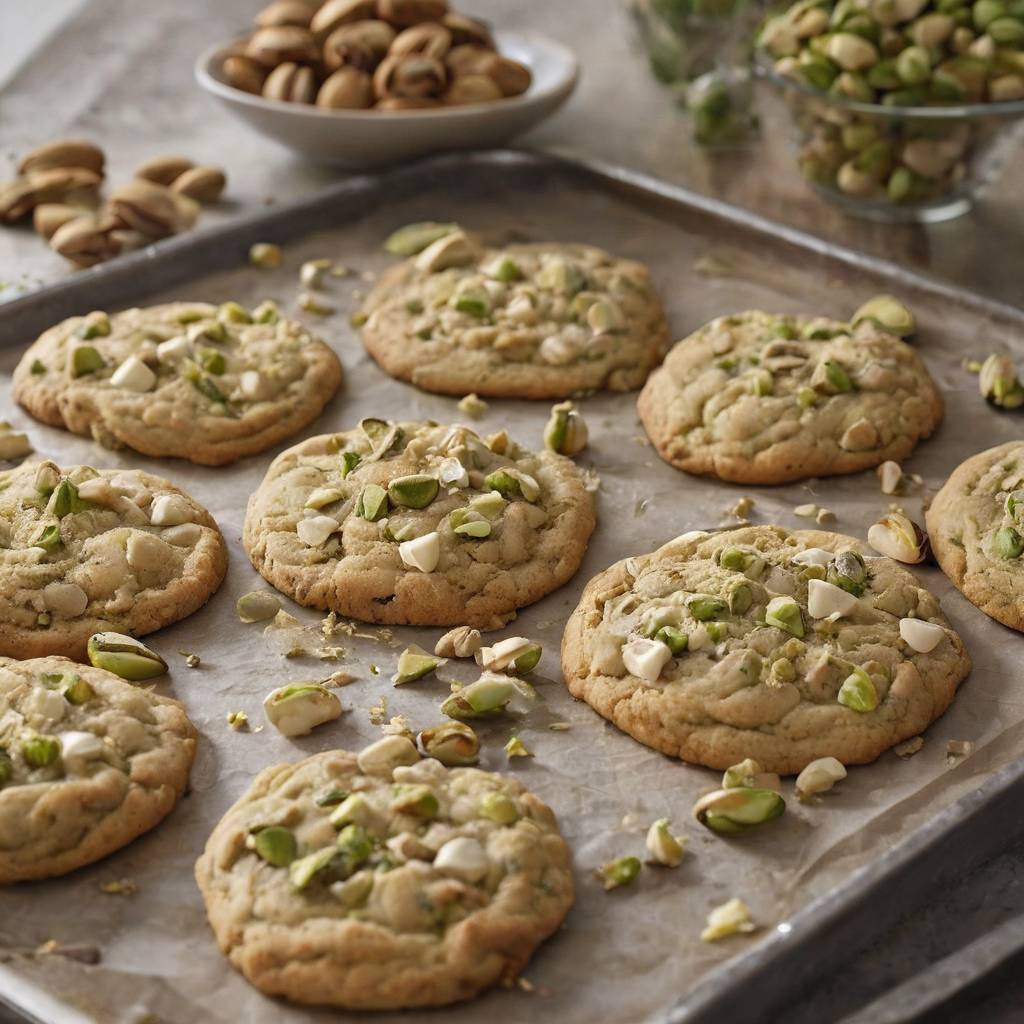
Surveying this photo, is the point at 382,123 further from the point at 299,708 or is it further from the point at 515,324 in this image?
the point at 299,708

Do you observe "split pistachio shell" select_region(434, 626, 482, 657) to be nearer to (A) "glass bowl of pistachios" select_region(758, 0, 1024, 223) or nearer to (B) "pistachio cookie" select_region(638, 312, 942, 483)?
(B) "pistachio cookie" select_region(638, 312, 942, 483)

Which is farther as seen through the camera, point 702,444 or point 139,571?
point 702,444

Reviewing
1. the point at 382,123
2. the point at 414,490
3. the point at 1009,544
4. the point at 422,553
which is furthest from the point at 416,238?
the point at 1009,544

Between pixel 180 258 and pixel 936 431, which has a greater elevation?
pixel 180 258

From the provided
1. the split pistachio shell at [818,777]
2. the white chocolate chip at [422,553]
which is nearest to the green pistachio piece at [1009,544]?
the split pistachio shell at [818,777]

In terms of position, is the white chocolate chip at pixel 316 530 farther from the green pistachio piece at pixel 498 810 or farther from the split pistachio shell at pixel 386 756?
the green pistachio piece at pixel 498 810

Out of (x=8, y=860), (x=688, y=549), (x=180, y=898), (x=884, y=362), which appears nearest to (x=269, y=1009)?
(x=180, y=898)

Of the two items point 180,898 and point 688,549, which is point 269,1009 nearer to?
point 180,898
